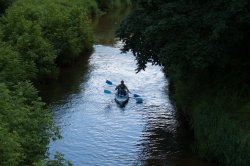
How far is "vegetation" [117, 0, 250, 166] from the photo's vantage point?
21750 millimetres

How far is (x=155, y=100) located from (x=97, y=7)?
1848 inches

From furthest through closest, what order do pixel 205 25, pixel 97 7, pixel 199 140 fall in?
pixel 97 7 → pixel 199 140 → pixel 205 25

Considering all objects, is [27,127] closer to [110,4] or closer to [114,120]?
[114,120]

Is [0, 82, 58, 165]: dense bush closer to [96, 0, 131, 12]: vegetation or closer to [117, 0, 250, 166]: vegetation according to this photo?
[117, 0, 250, 166]: vegetation

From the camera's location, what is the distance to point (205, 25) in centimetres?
2302

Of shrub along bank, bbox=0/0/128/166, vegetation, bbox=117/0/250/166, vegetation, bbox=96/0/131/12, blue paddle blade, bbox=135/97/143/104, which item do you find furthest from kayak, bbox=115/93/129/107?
vegetation, bbox=96/0/131/12

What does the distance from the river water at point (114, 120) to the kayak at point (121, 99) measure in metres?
0.30

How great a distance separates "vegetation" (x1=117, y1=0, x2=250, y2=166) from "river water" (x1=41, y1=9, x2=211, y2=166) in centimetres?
225

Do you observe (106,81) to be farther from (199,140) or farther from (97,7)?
(97,7)

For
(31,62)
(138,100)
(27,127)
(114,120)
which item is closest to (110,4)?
(31,62)

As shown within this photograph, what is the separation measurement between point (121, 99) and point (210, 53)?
12665mm

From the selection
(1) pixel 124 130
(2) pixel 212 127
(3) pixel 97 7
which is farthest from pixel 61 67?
(3) pixel 97 7

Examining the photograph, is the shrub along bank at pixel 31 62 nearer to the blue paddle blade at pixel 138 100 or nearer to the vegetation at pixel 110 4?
the blue paddle blade at pixel 138 100

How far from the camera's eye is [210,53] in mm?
22469
